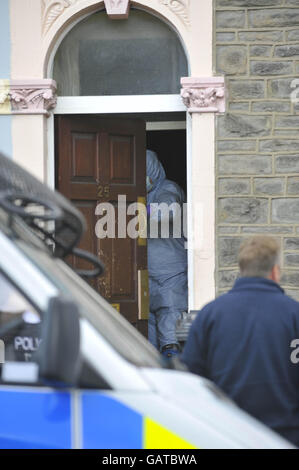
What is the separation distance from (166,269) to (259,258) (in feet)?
15.7

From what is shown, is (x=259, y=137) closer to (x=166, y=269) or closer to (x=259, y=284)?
(x=166, y=269)

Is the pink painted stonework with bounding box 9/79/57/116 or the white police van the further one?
the pink painted stonework with bounding box 9/79/57/116

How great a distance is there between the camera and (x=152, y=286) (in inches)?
343

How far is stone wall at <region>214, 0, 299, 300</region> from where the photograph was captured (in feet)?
25.1


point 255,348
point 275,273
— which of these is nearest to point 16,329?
point 255,348

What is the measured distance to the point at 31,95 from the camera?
775cm

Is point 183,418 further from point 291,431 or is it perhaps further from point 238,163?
point 238,163

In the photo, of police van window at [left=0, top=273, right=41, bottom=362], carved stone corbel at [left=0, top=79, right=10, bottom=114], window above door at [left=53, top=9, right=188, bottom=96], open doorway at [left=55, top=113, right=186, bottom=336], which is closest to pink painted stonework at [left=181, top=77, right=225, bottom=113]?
window above door at [left=53, top=9, right=188, bottom=96]

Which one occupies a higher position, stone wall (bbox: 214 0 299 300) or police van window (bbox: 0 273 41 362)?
stone wall (bbox: 214 0 299 300)

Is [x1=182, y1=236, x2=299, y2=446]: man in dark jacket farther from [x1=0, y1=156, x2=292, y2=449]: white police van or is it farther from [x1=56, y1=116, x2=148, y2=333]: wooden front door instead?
[x1=56, y1=116, x2=148, y2=333]: wooden front door

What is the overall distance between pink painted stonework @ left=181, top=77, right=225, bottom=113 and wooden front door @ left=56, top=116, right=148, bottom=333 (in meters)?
0.74

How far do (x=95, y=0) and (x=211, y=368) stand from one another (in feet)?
16.6

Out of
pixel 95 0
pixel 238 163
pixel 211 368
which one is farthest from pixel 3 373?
pixel 95 0

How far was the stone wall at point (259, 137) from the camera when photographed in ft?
25.1
